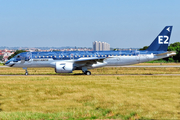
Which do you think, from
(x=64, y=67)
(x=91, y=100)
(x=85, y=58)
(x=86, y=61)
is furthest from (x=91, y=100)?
(x=85, y=58)

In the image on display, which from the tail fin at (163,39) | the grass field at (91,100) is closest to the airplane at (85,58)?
the tail fin at (163,39)

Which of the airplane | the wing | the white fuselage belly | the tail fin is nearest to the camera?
the wing

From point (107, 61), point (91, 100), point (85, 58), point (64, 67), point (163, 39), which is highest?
point (163, 39)

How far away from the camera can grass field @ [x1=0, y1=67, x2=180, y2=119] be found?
1706 centimetres

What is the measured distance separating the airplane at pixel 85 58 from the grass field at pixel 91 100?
31.3ft

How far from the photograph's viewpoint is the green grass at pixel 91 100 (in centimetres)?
1706

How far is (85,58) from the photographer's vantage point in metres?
39.6

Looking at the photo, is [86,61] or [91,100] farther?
[86,61]

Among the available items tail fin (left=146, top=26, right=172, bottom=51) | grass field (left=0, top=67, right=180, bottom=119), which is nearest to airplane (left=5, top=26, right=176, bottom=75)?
tail fin (left=146, top=26, right=172, bottom=51)

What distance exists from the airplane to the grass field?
9533 millimetres

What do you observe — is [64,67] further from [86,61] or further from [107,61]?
[107,61]

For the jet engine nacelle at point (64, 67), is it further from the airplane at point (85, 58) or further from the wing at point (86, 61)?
the wing at point (86, 61)

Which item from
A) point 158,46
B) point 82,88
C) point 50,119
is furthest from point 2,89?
point 158,46

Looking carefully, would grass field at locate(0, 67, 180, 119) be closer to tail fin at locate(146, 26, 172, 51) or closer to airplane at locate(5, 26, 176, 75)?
airplane at locate(5, 26, 176, 75)
